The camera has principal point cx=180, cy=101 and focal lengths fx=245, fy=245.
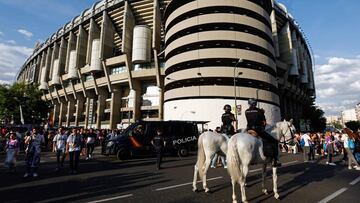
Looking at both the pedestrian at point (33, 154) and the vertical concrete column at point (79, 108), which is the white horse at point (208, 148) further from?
the vertical concrete column at point (79, 108)

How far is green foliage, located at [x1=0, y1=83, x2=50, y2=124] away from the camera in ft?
141

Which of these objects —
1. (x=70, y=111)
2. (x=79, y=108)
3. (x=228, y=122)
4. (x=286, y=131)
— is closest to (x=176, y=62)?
(x=79, y=108)

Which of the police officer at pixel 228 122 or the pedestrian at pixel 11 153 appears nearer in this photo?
the police officer at pixel 228 122

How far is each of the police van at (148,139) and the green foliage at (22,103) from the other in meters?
35.9

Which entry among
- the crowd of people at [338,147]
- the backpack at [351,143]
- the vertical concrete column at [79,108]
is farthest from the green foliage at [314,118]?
the backpack at [351,143]

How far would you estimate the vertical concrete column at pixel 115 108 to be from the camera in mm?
51878

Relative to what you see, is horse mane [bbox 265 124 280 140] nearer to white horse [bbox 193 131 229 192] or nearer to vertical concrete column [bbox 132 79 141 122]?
white horse [bbox 193 131 229 192]

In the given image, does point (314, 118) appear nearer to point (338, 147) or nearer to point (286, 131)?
point (338, 147)

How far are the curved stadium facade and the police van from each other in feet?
43.4

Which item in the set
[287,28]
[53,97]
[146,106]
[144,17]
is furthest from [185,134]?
[53,97]

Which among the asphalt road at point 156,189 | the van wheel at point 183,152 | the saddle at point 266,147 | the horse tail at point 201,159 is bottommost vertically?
the asphalt road at point 156,189

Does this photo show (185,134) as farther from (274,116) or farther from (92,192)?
(274,116)

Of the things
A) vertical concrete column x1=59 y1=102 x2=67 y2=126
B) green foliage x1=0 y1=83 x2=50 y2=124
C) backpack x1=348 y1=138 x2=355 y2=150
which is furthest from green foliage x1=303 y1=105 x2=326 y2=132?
vertical concrete column x1=59 y1=102 x2=67 y2=126

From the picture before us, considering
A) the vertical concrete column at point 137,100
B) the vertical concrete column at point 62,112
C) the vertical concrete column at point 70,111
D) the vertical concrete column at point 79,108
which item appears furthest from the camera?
the vertical concrete column at point 62,112
